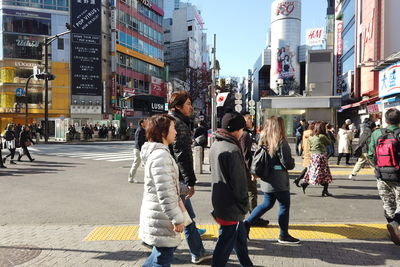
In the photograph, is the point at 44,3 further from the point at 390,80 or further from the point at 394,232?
the point at 394,232

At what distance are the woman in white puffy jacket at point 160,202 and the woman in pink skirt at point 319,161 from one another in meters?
5.42

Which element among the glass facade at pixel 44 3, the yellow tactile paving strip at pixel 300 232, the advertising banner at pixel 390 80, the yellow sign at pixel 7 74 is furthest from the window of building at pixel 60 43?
the yellow tactile paving strip at pixel 300 232

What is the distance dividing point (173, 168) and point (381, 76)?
72.2 feet

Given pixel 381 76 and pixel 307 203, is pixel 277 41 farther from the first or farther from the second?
pixel 307 203

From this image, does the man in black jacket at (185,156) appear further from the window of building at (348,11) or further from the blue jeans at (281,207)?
the window of building at (348,11)

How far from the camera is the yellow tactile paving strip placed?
4.77 m

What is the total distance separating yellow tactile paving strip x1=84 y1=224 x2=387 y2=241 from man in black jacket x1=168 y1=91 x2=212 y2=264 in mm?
921

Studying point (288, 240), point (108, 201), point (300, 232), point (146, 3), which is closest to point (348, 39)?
point (146, 3)

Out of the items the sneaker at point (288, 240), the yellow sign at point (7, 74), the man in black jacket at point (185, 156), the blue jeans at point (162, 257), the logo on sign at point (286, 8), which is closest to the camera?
the blue jeans at point (162, 257)

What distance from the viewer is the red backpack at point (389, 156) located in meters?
4.30

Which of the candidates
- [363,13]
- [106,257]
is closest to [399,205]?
[106,257]

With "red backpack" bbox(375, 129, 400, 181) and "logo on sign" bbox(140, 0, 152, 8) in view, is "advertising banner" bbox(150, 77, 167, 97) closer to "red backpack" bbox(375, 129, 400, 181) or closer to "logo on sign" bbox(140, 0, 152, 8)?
"logo on sign" bbox(140, 0, 152, 8)

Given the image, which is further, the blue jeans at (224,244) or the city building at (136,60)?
the city building at (136,60)

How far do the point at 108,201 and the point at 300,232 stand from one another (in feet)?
13.5
